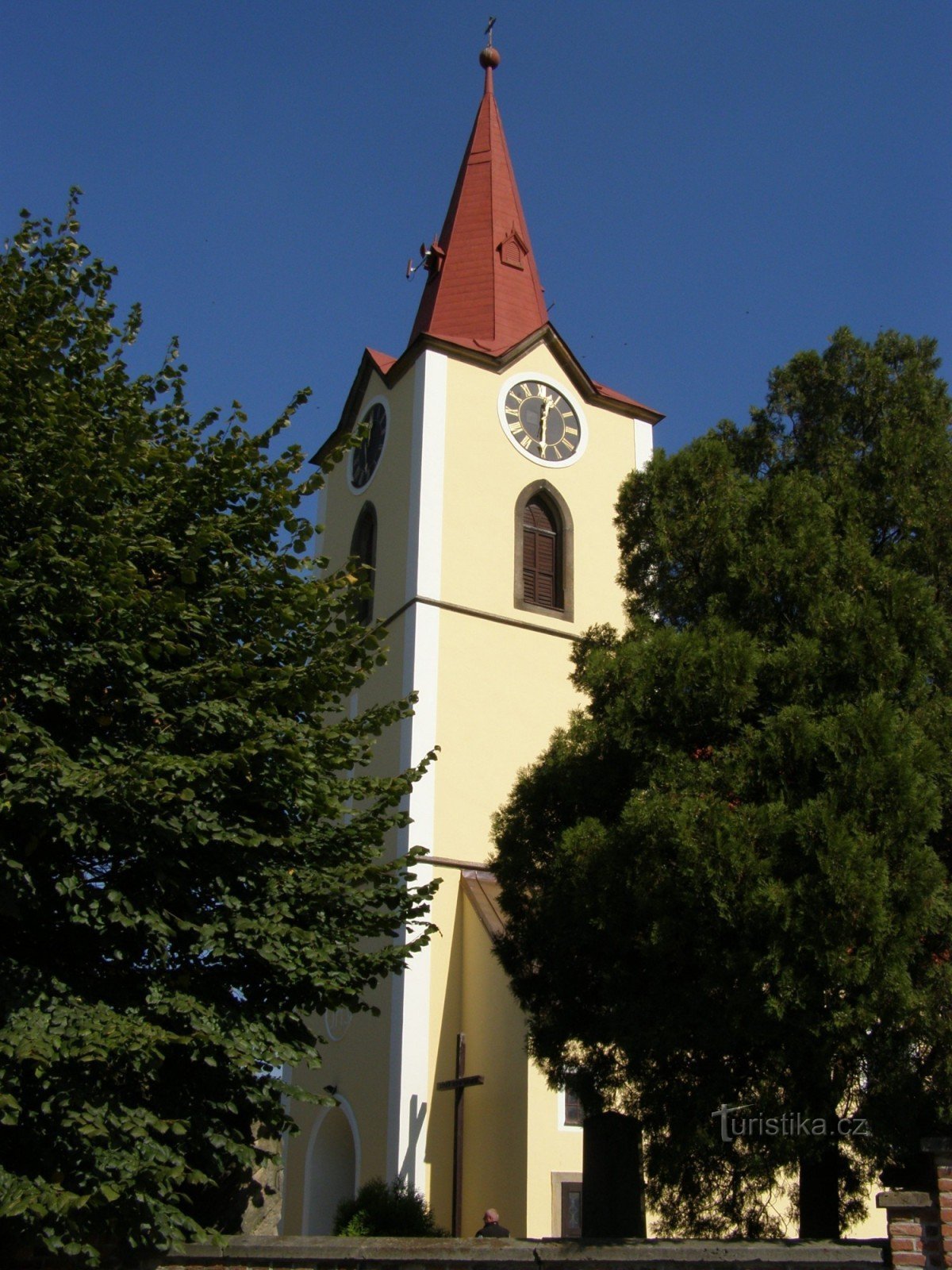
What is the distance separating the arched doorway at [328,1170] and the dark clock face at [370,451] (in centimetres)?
1035

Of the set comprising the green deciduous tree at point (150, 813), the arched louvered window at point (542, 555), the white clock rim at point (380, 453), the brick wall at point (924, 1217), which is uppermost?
the white clock rim at point (380, 453)

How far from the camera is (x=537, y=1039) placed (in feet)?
31.0

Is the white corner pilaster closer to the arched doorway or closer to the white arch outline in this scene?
the white arch outline

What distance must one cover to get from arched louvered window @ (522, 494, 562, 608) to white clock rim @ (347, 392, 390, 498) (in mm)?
2773

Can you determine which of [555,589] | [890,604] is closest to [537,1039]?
[890,604]

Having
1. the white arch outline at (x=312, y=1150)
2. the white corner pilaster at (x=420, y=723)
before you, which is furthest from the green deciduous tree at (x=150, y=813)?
the white arch outline at (x=312, y=1150)

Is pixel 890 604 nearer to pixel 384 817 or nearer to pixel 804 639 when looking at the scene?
pixel 804 639

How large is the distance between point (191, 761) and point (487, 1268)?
3.36 meters

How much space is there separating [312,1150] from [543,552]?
9.58m

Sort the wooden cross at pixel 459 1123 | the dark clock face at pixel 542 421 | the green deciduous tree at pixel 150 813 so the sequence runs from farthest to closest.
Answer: the dark clock face at pixel 542 421
the wooden cross at pixel 459 1123
the green deciduous tree at pixel 150 813

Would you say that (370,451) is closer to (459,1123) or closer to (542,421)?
(542,421)

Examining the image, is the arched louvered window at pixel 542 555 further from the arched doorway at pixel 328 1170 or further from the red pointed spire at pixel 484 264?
the arched doorway at pixel 328 1170

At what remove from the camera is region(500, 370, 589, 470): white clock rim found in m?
21.4

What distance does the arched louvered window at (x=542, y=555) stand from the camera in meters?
20.7
